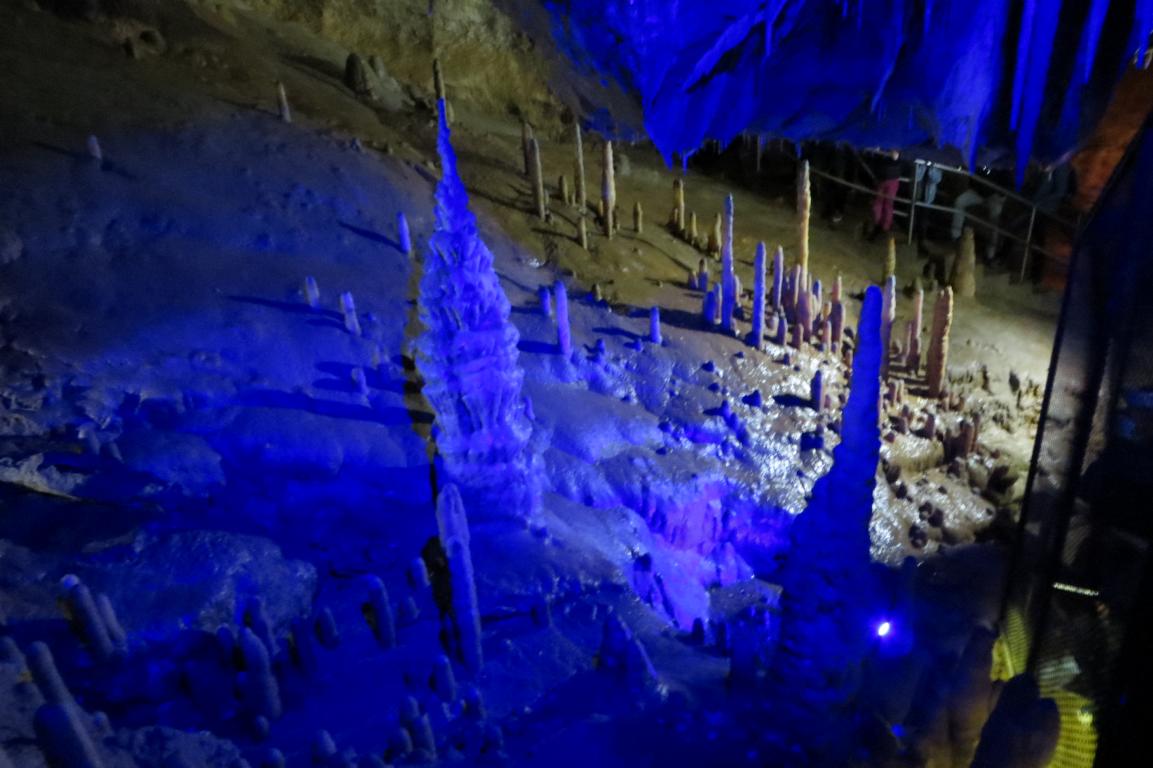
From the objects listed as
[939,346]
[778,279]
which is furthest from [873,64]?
[939,346]

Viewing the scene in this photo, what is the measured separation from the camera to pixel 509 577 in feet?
16.4

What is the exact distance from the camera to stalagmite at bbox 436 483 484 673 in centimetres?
414

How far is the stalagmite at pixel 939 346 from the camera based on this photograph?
9.25 meters

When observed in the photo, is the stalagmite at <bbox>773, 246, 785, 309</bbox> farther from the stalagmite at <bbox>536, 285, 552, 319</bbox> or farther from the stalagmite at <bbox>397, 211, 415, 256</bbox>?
the stalagmite at <bbox>397, 211, 415, 256</bbox>

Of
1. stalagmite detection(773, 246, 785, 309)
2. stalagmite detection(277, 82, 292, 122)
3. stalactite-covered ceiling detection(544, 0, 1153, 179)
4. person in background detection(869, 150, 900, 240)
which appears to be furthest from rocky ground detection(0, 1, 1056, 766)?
stalactite-covered ceiling detection(544, 0, 1153, 179)

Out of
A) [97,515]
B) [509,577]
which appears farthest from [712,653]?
[97,515]

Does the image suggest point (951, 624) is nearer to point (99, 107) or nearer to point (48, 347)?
point (48, 347)

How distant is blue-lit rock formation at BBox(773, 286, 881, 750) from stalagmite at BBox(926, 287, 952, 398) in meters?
6.80

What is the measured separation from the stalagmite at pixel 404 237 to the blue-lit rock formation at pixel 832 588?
6943 mm

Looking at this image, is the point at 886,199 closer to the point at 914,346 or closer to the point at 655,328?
the point at 914,346

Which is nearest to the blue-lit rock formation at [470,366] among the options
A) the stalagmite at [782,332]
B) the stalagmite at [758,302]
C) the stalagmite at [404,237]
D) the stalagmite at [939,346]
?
the stalagmite at [404,237]

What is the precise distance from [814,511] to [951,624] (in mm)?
3518

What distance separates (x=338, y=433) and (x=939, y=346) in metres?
8.01

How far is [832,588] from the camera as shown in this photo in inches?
142
